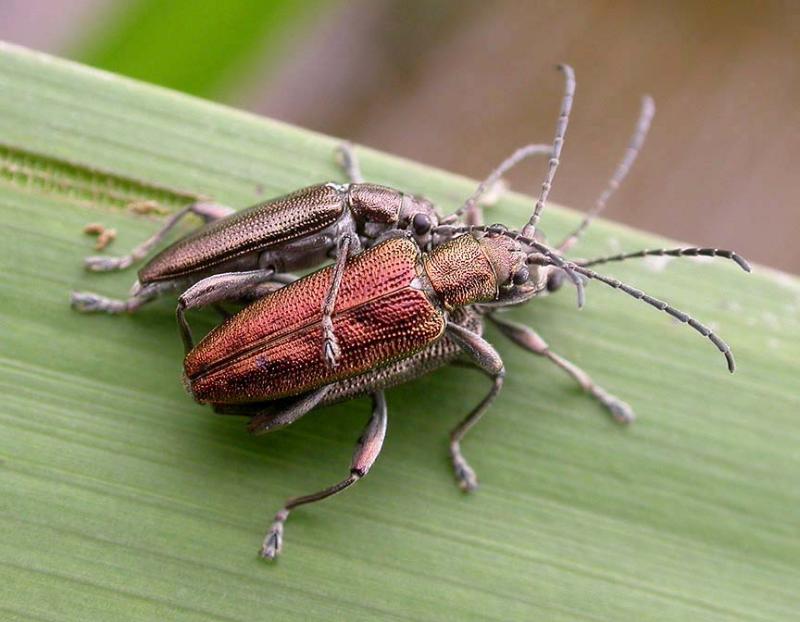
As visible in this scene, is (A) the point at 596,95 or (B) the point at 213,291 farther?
(A) the point at 596,95

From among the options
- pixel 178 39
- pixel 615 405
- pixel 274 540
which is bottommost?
pixel 274 540

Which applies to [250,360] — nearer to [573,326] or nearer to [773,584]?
[573,326]

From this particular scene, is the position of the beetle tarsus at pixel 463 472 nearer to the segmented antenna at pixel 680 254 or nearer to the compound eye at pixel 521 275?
the compound eye at pixel 521 275

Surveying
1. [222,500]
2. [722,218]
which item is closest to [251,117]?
[222,500]

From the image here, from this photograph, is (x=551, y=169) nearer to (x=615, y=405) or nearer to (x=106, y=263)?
(x=615, y=405)

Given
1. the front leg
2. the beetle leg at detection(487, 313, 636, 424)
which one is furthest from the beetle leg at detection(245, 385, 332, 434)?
the beetle leg at detection(487, 313, 636, 424)

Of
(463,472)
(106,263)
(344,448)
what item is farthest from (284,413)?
(106,263)
